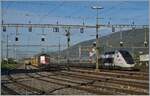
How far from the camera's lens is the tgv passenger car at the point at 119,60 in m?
50.1

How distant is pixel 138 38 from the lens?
586ft

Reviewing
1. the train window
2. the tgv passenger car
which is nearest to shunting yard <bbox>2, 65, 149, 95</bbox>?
the train window

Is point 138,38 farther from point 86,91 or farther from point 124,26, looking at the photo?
point 86,91

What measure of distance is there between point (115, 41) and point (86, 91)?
157813 millimetres

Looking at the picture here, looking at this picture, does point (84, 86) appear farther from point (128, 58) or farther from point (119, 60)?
point (119, 60)

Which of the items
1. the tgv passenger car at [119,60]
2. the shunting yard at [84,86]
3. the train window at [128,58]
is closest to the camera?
the shunting yard at [84,86]

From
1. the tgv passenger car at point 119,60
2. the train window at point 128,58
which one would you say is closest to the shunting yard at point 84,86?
the train window at point 128,58

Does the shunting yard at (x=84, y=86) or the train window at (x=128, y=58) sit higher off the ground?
the train window at (x=128, y=58)

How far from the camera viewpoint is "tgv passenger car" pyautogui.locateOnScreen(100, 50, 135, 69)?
50.1 meters

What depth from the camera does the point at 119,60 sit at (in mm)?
52469

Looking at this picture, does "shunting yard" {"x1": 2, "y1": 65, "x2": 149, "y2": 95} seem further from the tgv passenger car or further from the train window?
the tgv passenger car

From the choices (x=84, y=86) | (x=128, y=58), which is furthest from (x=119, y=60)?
(x=84, y=86)

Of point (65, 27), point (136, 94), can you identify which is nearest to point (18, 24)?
point (65, 27)

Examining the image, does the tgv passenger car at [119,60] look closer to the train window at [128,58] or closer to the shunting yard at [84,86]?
the train window at [128,58]
